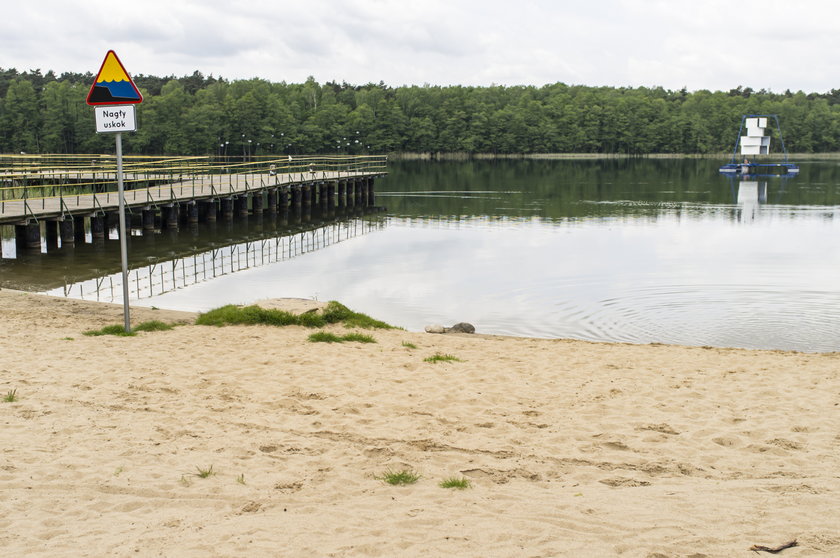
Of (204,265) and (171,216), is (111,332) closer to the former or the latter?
(204,265)

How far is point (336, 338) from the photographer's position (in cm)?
1218

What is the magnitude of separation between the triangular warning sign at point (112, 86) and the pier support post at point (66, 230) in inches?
738

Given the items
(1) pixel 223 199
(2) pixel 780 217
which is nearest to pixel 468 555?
(1) pixel 223 199

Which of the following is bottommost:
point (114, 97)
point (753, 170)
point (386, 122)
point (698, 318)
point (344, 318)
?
point (698, 318)

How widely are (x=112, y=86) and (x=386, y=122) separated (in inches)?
5295

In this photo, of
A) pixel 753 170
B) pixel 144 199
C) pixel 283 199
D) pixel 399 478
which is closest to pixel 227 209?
pixel 144 199

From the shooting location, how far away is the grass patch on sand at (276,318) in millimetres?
13625

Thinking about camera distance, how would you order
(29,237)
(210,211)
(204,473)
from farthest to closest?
(210,211) < (29,237) < (204,473)

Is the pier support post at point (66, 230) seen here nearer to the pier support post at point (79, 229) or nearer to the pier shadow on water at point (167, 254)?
the pier shadow on water at point (167, 254)

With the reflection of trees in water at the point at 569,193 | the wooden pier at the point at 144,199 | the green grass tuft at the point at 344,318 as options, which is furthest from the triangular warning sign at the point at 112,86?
the reflection of trees in water at the point at 569,193

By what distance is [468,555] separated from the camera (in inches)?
188

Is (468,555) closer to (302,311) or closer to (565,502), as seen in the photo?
(565,502)

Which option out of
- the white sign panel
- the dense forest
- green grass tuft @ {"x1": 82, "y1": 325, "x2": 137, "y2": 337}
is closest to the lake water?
green grass tuft @ {"x1": 82, "y1": 325, "x2": 137, "y2": 337}

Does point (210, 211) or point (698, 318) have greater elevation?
point (210, 211)
